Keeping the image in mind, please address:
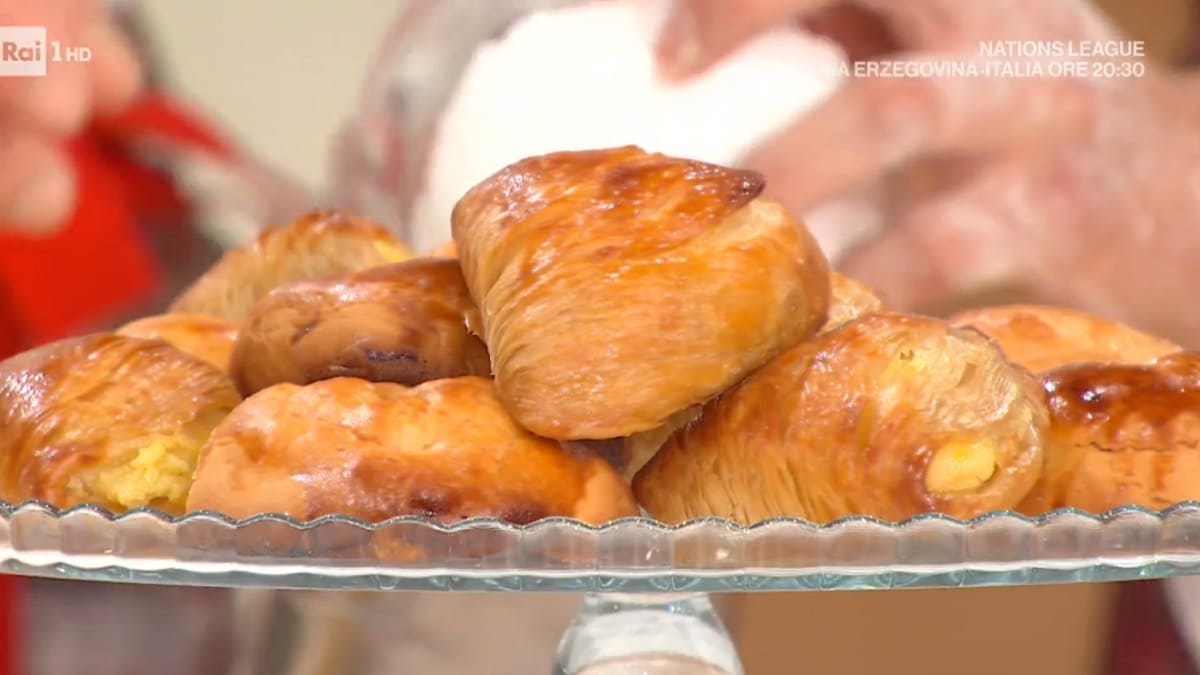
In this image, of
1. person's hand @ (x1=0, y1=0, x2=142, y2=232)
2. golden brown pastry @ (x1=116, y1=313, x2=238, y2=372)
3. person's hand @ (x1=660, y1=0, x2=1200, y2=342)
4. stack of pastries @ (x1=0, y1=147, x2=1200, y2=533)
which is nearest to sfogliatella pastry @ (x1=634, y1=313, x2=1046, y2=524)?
stack of pastries @ (x1=0, y1=147, x2=1200, y2=533)

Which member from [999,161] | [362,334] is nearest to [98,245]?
[362,334]

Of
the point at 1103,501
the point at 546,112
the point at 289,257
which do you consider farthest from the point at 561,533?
the point at 546,112

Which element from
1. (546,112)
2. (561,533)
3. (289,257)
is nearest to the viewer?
(561,533)

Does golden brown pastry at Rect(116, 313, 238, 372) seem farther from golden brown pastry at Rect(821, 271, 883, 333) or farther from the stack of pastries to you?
golden brown pastry at Rect(821, 271, 883, 333)

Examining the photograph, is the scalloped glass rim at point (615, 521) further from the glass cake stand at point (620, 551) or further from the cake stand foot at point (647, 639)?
the cake stand foot at point (647, 639)

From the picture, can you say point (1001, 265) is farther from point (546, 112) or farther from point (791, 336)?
point (791, 336)

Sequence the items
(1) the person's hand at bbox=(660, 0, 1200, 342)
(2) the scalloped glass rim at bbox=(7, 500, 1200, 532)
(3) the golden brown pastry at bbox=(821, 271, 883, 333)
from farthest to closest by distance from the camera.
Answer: (1) the person's hand at bbox=(660, 0, 1200, 342), (3) the golden brown pastry at bbox=(821, 271, 883, 333), (2) the scalloped glass rim at bbox=(7, 500, 1200, 532)

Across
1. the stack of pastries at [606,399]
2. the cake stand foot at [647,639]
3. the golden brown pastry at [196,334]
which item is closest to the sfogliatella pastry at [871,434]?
the stack of pastries at [606,399]
